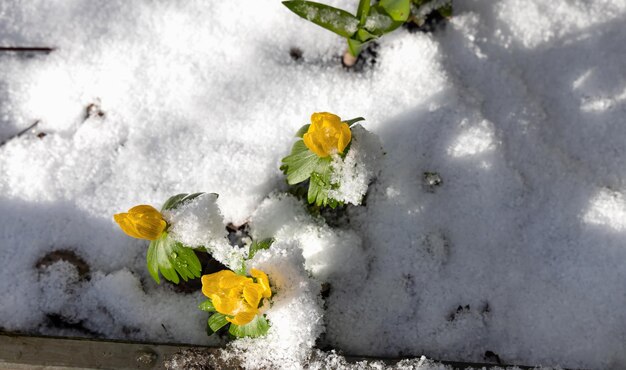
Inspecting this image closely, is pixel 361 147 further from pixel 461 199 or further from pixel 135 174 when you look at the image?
pixel 135 174

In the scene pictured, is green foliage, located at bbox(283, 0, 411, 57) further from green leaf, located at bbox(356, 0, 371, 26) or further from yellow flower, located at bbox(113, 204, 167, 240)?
yellow flower, located at bbox(113, 204, 167, 240)

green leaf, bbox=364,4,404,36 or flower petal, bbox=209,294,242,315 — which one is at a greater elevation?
green leaf, bbox=364,4,404,36

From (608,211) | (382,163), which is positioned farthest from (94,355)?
(608,211)

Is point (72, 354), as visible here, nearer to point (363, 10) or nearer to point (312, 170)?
point (312, 170)

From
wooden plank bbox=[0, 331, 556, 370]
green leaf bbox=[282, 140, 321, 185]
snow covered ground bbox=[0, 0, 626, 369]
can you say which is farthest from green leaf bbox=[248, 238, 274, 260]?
wooden plank bbox=[0, 331, 556, 370]

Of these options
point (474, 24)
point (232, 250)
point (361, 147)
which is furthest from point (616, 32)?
point (232, 250)
